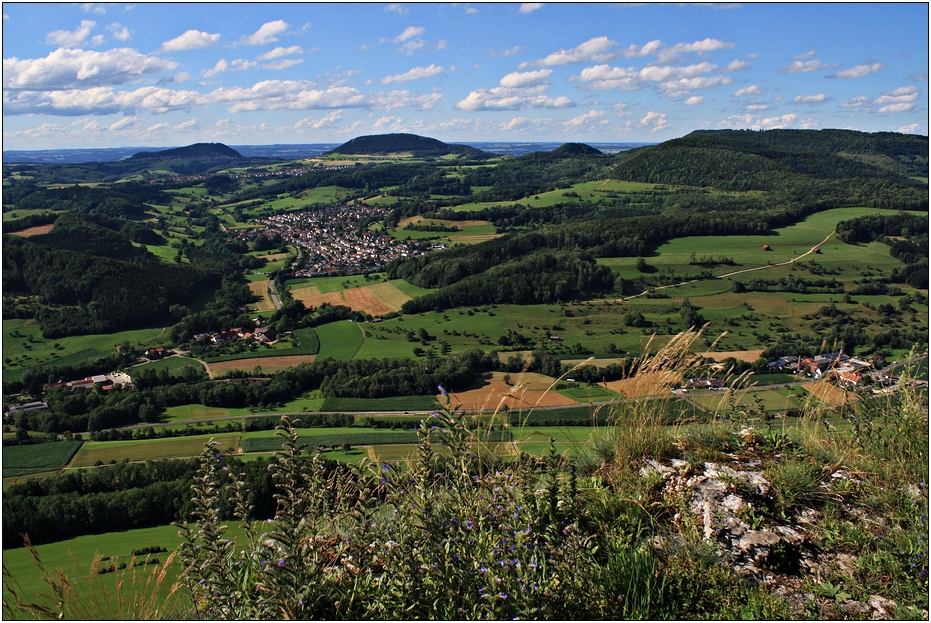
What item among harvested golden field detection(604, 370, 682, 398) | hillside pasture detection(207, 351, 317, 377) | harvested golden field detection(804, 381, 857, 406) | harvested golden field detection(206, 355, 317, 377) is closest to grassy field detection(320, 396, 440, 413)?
hillside pasture detection(207, 351, 317, 377)

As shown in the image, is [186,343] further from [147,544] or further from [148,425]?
[147,544]

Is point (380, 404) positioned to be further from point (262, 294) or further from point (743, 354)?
point (262, 294)

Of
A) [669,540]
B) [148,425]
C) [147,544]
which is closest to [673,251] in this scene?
[148,425]

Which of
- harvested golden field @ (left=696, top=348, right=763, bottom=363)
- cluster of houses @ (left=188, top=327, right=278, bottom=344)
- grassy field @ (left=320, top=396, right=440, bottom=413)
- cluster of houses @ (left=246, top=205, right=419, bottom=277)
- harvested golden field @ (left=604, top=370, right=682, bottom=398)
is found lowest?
grassy field @ (left=320, top=396, right=440, bottom=413)

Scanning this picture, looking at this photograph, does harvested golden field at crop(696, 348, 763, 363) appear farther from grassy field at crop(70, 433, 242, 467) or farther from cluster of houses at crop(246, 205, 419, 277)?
cluster of houses at crop(246, 205, 419, 277)

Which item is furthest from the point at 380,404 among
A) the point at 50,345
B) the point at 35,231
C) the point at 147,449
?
the point at 35,231

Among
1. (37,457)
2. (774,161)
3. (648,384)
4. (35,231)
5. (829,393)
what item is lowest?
(37,457)

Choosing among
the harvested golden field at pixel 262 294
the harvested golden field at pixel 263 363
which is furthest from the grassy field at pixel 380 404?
the harvested golden field at pixel 262 294
